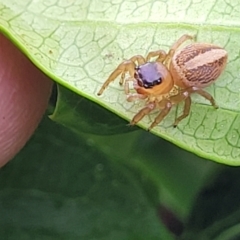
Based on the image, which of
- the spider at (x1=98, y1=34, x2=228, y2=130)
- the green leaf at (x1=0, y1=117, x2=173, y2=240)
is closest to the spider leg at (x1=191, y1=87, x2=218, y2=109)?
the spider at (x1=98, y1=34, x2=228, y2=130)

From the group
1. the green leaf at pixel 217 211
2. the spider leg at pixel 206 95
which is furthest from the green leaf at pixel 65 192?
the spider leg at pixel 206 95

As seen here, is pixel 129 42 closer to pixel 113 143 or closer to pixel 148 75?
pixel 148 75

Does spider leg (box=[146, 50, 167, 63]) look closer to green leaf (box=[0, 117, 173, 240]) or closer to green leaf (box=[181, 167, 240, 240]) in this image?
green leaf (box=[0, 117, 173, 240])

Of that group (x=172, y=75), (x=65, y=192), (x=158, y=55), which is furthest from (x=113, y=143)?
(x=158, y=55)

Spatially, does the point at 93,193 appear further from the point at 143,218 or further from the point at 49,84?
the point at 49,84

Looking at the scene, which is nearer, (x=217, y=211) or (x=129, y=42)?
(x=129, y=42)

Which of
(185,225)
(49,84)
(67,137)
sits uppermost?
(49,84)

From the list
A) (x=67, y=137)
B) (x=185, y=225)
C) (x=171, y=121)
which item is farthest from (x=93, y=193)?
(x=171, y=121)
